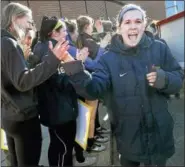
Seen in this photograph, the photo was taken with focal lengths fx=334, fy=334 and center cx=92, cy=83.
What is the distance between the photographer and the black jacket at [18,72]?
95.3 inches

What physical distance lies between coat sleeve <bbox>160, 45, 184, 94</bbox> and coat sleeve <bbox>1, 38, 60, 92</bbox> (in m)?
0.80

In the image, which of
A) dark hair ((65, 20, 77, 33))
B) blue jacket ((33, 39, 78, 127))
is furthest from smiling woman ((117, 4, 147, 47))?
dark hair ((65, 20, 77, 33))

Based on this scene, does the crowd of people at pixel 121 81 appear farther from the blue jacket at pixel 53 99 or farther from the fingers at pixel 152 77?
the blue jacket at pixel 53 99

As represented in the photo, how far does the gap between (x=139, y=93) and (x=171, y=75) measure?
26cm

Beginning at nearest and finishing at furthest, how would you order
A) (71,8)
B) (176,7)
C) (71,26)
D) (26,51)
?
(26,51)
(71,26)
(176,7)
(71,8)

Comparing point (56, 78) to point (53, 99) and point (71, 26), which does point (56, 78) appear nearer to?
point (53, 99)

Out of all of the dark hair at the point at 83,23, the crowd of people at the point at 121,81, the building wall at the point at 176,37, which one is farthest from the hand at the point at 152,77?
the building wall at the point at 176,37

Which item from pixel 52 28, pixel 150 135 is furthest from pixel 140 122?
pixel 52 28

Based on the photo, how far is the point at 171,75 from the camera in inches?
95.3

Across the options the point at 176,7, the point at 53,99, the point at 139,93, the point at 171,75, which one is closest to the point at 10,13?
the point at 53,99

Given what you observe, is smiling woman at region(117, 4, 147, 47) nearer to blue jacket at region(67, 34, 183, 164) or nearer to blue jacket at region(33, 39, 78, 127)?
blue jacket at region(67, 34, 183, 164)

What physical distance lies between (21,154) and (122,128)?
38.0 inches

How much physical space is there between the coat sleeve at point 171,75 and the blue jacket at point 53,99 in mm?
1007

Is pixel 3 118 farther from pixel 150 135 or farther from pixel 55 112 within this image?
pixel 150 135
